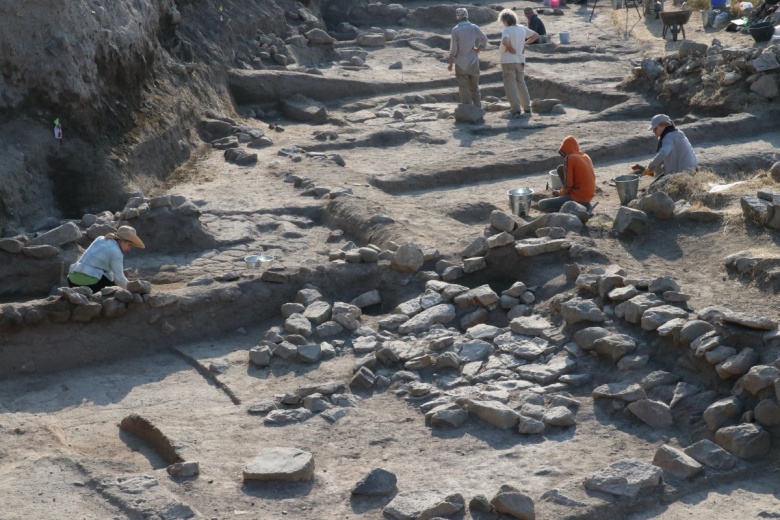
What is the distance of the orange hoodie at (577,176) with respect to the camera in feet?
32.8

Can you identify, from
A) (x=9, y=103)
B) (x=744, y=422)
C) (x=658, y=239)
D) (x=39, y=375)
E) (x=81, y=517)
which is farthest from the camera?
(x=9, y=103)

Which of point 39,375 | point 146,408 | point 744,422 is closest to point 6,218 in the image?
point 39,375

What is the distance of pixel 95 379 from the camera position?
796 centimetres

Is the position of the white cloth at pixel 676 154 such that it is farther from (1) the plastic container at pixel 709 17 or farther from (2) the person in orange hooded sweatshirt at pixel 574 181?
(1) the plastic container at pixel 709 17

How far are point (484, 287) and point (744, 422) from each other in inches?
102

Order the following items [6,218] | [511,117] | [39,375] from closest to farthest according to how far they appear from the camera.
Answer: [39,375] → [6,218] → [511,117]

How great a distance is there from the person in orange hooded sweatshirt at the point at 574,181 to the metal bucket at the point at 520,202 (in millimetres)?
228

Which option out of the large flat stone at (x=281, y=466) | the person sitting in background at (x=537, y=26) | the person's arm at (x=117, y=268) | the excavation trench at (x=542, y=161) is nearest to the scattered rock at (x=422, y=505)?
the large flat stone at (x=281, y=466)

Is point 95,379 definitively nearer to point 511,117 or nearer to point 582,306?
point 582,306

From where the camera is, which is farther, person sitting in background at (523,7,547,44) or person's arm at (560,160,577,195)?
person sitting in background at (523,7,547,44)

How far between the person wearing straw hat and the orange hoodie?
415cm

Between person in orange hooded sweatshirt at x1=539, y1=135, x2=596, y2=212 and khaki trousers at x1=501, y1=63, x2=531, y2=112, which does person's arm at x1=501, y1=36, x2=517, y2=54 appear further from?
person in orange hooded sweatshirt at x1=539, y1=135, x2=596, y2=212

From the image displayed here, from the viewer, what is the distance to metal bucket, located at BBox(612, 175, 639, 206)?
32.9 ft

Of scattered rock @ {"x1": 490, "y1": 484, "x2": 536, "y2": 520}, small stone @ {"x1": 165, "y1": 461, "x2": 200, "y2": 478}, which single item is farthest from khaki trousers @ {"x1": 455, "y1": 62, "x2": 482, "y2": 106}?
scattered rock @ {"x1": 490, "y1": 484, "x2": 536, "y2": 520}
